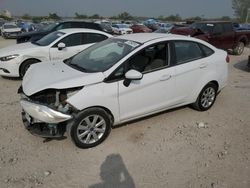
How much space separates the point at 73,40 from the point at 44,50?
95cm

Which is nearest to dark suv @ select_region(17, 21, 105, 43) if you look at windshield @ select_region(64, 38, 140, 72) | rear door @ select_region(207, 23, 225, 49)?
rear door @ select_region(207, 23, 225, 49)

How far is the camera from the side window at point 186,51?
→ 4582mm

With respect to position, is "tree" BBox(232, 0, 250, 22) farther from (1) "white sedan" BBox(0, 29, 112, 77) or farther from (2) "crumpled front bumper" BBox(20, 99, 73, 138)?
(2) "crumpled front bumper" BBox(20, 99, 73, 138)

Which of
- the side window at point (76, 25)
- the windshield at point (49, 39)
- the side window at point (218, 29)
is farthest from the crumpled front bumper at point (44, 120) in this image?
the side window at point (218, 29)

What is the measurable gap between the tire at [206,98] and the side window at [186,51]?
26.9 inches

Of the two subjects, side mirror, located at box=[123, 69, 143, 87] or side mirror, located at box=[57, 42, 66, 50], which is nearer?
side mirror, located at box=[123, 69, 143, 87]

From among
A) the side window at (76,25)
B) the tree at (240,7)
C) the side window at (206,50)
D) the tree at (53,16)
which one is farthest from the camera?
the tree at (53,16)

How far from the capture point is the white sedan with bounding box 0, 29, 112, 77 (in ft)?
22.7

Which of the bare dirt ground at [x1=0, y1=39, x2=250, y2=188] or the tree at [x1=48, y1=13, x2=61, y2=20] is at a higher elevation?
the tree at [x1=48, y1=13, x2=61, y2=20]

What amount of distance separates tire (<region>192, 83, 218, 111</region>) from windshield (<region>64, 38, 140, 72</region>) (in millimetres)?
1796

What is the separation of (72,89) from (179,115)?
7.85ft

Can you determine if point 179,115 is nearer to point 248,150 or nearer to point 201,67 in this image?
point 201,67

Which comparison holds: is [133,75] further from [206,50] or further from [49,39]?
[49,39]

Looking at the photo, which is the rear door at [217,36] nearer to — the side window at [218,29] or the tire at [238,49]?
the side window at [218,29]
